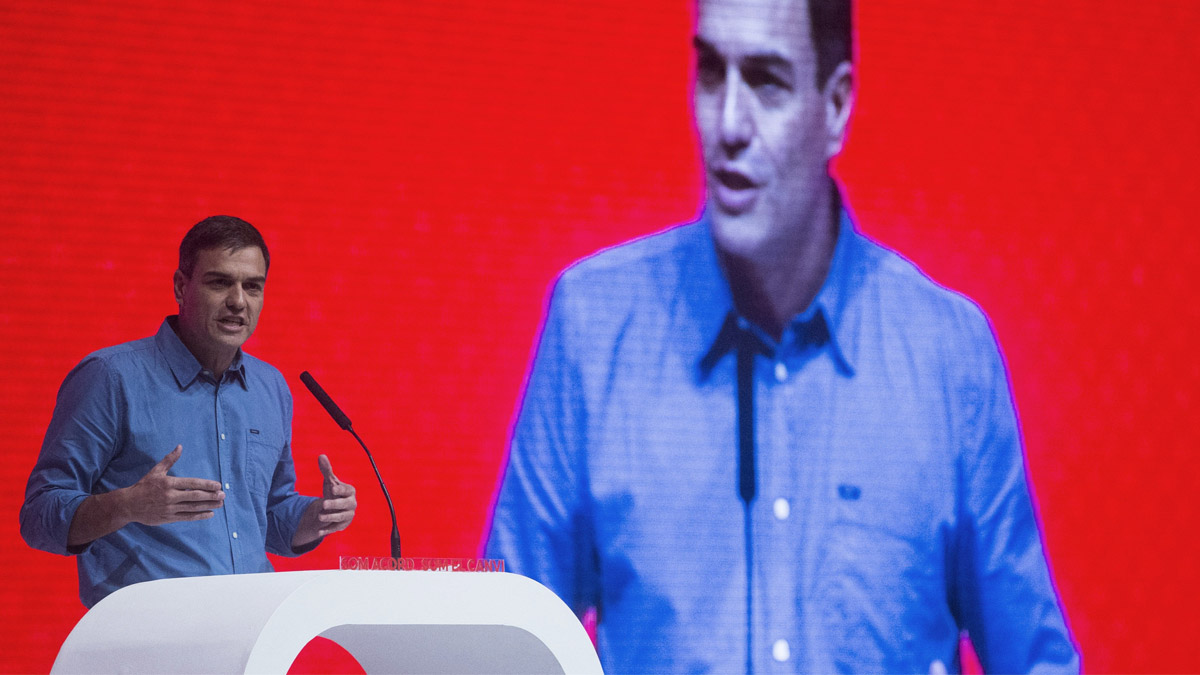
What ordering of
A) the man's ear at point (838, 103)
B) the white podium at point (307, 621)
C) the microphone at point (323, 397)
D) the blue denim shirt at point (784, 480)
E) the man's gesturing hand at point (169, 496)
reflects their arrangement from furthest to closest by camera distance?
1. the man's ear at point (838, 103)
2. the blue denim shirt at point (784, 480)
3. the microphone at point (323, 397)
4. the man's gesturing hand at point (169, 496)
5. the white podium at point (307, 621)

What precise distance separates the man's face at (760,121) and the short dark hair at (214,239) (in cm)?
144

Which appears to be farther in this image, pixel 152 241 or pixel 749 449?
pixel 749 449

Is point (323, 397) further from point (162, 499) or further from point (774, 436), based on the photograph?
point (774, 436)

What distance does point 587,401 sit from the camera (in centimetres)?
309

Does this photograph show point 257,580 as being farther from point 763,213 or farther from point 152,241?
point 763,213

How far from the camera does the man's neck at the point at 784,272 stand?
3.21 metres

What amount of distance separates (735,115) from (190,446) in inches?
68.8

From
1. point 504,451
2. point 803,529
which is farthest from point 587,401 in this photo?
point 803,529

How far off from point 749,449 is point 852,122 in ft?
3.15

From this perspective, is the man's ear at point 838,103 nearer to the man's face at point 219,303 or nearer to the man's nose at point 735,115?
the man's nose at point 735,115

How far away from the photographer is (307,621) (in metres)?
1.31

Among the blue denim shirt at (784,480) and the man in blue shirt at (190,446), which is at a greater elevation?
the man in blue shirt at (190,446)

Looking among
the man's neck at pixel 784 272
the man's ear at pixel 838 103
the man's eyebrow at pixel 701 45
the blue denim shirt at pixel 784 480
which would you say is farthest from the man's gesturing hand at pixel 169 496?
the man's ear at pixel 838 103

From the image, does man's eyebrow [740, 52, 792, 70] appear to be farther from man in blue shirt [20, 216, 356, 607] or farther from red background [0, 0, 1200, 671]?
man in blue shirt [20, 216, 356, 607]
